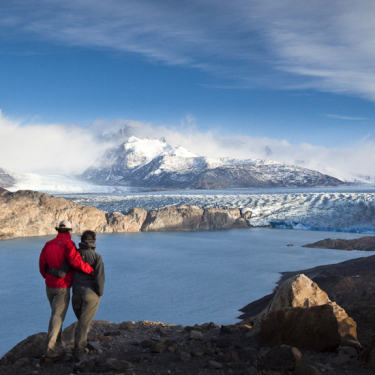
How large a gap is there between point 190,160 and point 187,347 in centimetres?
14202

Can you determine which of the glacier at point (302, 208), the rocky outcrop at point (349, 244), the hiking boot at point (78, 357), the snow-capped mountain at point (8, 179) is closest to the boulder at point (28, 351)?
the hiking boot at point (78, 357)

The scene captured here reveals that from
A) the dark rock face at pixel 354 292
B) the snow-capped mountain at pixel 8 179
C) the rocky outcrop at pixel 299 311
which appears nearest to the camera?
the rocky outcrop at pixel 299 311

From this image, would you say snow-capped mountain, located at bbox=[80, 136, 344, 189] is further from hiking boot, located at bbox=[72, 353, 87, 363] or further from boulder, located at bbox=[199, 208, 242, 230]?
hiking boot, located at bbox=[72, 353, 87, 363]

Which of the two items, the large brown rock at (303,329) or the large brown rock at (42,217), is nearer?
the large brown rock at (303,329)

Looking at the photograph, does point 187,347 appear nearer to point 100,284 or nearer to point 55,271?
point 100,284

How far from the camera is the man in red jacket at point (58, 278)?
2.84m

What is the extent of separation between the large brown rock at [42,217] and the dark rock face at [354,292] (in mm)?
15443

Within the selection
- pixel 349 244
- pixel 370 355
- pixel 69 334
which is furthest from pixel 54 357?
pixel 349 244

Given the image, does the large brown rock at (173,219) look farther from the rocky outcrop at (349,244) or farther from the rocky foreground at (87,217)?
the rocky outcrop at (349,244)

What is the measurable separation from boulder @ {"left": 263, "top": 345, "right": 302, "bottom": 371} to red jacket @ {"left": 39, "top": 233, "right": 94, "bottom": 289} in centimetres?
148

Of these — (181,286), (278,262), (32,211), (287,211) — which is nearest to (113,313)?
(181,286)

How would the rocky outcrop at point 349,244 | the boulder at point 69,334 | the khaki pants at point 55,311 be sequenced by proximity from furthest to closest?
the rocky outcrop at point 349,244, the boulder at point 69,334, the khaki pants at point 55,311

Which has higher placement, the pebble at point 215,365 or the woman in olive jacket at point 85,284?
the woman in olive jacket at point 85,284

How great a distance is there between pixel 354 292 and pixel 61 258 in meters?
4.88
